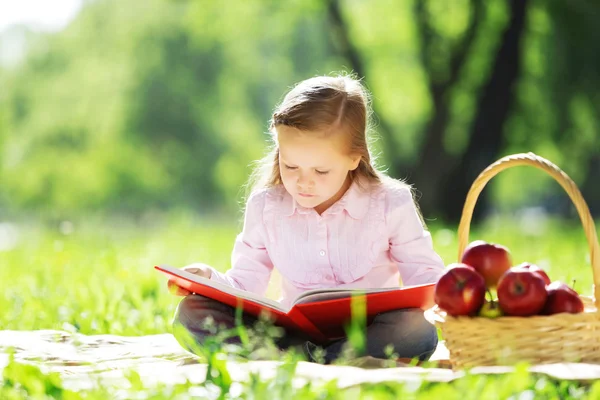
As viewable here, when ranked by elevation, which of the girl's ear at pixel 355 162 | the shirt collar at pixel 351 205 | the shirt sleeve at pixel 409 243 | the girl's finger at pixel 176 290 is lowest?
the girl's finger at pixel 176 290

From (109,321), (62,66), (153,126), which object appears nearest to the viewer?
(109,321)

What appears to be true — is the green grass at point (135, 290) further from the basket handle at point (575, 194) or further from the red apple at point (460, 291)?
the basket handle at point (575, 194)

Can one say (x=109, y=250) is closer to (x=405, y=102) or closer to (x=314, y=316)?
(x=314, y=316)

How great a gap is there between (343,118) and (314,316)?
84cm

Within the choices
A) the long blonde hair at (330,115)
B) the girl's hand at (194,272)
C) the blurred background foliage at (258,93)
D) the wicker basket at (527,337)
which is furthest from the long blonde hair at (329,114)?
the blurred background foliage at (258,93)

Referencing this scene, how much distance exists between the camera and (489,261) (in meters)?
2.70

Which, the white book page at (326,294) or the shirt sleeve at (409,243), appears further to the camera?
the shirt sleeve at (409,243)

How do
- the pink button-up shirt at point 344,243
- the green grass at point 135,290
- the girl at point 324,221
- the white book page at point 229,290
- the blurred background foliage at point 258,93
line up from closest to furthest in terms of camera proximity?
the green grass at point 135,290 < the white book page at point 229,290 < the girl at point 324,221 < the pink button-up shirt at point 344,243 < the blurred background foliage at point 258,93

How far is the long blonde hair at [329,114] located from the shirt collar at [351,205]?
0.08 metres

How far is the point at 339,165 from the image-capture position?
331 centimetres

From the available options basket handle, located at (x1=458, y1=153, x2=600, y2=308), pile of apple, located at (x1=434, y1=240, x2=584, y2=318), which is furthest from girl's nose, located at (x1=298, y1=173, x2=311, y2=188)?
pile of apple, located at (x1=434, y1=240, x2=584, y2=318)

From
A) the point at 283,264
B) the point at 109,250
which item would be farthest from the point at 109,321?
the point at 109,250

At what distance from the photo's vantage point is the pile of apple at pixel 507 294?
2.55 metres

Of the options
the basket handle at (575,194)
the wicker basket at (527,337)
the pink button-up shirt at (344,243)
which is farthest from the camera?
the pink button-up shirt at (344,243)
